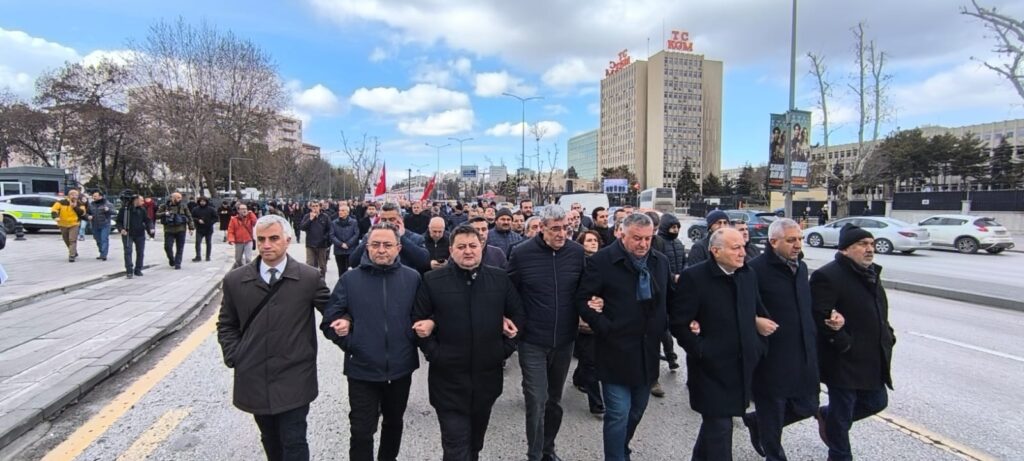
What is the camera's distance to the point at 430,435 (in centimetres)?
379

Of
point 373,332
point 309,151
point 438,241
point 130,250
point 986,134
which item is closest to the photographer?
point 373,332

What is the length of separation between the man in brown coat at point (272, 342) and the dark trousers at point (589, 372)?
2155 mm

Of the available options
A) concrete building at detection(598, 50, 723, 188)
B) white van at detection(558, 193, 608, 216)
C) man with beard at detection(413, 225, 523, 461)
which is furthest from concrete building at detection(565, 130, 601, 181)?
man with beard at detection(413, 225, 523, 461)

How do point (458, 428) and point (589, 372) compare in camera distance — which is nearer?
point (458, 428)

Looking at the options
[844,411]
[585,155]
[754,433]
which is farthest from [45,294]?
[585,155]

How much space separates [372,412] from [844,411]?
294cm

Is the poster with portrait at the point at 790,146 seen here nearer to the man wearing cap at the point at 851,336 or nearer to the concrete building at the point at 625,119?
the man wearing cap at the point at 851,336

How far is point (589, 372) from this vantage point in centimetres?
452

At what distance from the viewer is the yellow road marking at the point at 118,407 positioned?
340cm

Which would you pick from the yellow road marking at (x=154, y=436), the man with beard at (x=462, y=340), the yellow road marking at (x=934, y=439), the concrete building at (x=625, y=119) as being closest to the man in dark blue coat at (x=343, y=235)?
the yellow road marking at (x=154, y=436)

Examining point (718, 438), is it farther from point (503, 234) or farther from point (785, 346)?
point (503, 234)

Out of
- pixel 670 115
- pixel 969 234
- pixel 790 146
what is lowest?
pixel 969 234

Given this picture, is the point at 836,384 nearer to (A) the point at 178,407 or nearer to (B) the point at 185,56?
(A) the point at 178,407

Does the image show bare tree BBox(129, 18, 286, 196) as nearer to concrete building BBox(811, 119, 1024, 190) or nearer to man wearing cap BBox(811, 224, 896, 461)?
man wearing cap BBox(811, 224, 896, 461)
